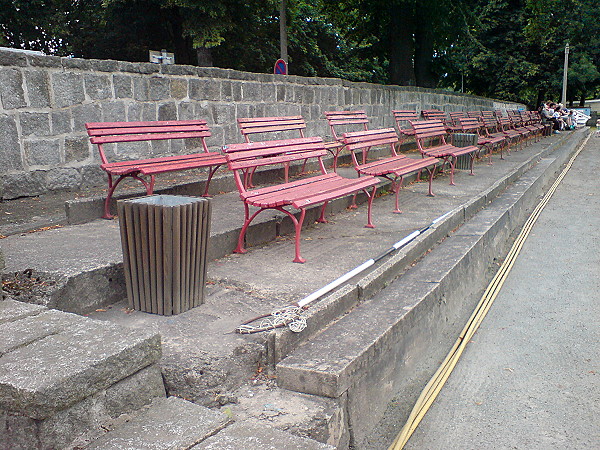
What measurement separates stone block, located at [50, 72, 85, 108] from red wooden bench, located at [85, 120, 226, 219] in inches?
25.0

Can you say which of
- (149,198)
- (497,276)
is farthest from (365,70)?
(149,198)

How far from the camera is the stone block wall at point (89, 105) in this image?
539 centimetres

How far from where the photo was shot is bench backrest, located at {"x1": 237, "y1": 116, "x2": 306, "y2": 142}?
6784 mm

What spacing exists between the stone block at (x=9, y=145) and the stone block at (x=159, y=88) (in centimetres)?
195

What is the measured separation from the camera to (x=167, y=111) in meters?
7.20

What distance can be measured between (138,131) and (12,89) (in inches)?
47.5

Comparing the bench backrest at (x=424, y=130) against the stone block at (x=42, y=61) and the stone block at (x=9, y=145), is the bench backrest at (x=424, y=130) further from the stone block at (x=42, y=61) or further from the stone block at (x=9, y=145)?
the stone block at (x=9, y=145)

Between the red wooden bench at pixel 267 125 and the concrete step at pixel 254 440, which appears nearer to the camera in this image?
Answer: the concrete step at pixel 254 440

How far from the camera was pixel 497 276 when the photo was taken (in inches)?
223

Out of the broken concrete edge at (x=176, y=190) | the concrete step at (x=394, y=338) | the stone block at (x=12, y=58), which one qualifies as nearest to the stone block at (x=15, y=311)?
the concrete step at (x=394, y=338)

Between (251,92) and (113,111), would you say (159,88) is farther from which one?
(251,92)

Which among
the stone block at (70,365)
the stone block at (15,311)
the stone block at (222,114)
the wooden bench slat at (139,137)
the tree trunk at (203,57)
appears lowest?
the stone block at (70,365)

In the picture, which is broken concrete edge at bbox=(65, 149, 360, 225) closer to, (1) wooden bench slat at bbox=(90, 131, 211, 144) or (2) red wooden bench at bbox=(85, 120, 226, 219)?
(2) red wooden bench at bbox=(85, 120, 226, 219)

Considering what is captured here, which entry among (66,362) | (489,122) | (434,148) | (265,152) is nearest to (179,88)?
(265,152)
